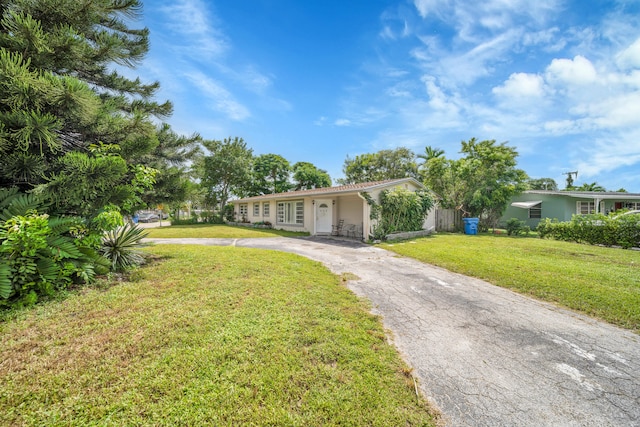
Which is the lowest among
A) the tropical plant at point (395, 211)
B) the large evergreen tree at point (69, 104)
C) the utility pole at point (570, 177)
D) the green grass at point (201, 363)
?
the green grass at point (201, 363)

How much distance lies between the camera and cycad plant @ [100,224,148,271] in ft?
16.3

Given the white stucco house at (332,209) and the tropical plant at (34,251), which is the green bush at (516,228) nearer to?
the white stucco house at (332,209)

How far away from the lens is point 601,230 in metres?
9.94

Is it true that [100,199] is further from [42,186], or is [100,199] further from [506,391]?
[506,391]

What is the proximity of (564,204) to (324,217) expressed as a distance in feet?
55.6

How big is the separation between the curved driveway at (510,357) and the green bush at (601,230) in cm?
960

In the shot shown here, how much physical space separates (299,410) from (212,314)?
1.96 meters

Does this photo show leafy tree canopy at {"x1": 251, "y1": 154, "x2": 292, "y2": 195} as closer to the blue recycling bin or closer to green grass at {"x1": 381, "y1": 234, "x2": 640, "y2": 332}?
the blue recycling bin

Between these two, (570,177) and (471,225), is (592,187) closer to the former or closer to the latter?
(570,177)

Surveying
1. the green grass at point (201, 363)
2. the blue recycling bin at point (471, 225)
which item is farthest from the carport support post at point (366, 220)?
the blue recycling bin at point (471, 225)

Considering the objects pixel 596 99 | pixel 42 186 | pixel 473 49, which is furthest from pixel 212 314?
pixel 596 99

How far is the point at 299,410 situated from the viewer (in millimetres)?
1879

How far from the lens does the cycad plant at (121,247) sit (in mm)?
4963

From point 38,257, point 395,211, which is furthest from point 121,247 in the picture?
point 395,211
